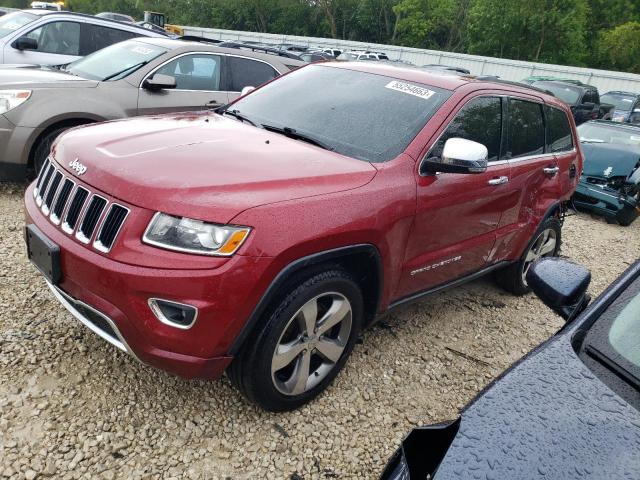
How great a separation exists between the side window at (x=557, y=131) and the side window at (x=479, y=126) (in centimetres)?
85

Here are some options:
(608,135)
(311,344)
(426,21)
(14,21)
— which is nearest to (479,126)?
(311,344)

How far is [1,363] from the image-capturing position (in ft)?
8.79

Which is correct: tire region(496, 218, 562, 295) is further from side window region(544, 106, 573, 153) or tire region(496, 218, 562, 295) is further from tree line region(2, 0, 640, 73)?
tree line region(2, 0, 640, 73)

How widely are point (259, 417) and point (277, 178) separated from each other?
123cm

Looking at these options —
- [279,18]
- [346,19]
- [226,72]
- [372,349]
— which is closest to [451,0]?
[346,19]

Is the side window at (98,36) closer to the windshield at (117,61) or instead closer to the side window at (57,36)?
the side window at (57,36)

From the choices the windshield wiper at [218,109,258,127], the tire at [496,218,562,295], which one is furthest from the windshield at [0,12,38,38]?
the tire at [496,218,562,295]

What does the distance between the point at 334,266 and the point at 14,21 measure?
819 centimetres

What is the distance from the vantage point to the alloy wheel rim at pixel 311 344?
2416mm

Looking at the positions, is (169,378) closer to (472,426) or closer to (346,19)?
(472,426)

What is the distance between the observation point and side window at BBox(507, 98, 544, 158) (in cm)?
361

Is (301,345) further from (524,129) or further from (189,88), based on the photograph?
(189,88)

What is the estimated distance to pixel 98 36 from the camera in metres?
7.41

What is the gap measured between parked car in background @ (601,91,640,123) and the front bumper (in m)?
15.7
